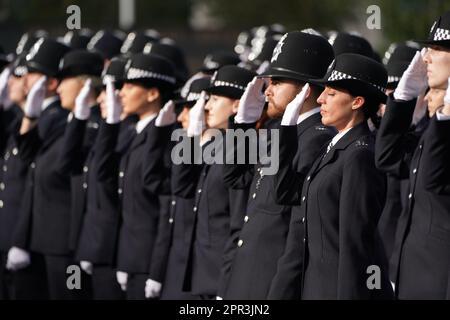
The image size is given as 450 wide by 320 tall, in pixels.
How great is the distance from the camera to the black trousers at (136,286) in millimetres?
9953

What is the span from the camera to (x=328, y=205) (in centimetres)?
707

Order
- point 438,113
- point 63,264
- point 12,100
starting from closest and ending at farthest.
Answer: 1. point 438,113
2. point 63,264
3. point 12,100

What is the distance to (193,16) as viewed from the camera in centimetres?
4250

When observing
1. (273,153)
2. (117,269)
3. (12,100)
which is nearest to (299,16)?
(12,100)

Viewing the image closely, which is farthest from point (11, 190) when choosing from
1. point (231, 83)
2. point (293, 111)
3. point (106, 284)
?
point (293, 111)

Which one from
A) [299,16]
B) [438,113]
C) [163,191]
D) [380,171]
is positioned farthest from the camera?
[299,16]

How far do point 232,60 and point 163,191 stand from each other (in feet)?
5.69

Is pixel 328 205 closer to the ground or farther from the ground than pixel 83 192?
farther from the ground

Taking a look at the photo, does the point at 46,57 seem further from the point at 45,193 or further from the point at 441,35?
the point at 441,35

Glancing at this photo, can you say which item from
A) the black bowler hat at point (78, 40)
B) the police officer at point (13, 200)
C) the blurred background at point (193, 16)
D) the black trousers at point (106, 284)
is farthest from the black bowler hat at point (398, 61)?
Answer: the blurred background at point (193, 16)

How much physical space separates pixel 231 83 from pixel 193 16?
33.8 meters

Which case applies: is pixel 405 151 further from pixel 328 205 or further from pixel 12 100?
pixel 12 100

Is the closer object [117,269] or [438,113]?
[438,113]
